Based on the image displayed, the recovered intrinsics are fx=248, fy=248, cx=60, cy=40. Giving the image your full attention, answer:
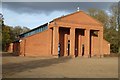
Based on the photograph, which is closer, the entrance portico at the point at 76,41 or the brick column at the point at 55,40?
the brick column at the point at 55,40

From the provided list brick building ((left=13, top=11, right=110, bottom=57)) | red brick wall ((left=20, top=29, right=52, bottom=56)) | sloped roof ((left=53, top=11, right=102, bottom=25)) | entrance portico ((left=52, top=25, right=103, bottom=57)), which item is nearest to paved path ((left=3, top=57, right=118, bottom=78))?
red brick wall ((left=20, top=29, right=52, bottom=56))

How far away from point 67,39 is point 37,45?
825 centimetres

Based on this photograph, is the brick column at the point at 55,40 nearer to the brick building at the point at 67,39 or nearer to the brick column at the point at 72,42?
the brick building at the point at 67,39

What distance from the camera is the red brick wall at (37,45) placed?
164ft

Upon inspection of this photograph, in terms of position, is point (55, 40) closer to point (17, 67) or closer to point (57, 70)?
point (17, 67)

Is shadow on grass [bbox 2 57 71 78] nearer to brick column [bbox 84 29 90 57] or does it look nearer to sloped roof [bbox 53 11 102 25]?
sloped roof [bbox 53 11 102 25]

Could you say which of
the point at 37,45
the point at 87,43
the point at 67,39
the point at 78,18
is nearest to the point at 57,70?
the point at 37,45

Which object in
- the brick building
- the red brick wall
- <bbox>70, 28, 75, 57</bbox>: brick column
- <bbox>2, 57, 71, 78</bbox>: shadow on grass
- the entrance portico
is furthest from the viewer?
<bbox>70, 28, 75, 57</bbox>: brick column

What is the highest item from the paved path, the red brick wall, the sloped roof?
the sloped roof

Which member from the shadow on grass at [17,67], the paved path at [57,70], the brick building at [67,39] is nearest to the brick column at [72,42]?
the brick building at [67,39]

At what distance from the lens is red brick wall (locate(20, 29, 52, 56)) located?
50.0m

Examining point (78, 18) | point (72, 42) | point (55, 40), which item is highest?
point (78, 18)

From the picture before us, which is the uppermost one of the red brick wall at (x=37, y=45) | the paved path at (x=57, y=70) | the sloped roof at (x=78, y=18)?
the sloped roof at (x=78, y=18)

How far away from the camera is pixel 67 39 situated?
56531 mm
